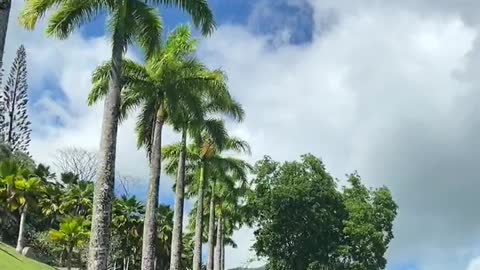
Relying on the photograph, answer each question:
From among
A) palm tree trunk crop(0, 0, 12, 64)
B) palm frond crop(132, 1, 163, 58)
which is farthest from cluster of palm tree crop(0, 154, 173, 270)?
palm tree trunk crop(0, 0, 12, 64)

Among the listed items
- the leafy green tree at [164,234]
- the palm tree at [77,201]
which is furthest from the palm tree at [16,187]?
the leafy green tree at [164,234]

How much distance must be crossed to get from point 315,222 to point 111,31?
44.8m

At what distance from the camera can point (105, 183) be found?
18.0 metres

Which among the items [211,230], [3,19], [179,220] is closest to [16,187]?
[211,230]

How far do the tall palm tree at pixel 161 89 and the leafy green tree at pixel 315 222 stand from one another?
113 ft

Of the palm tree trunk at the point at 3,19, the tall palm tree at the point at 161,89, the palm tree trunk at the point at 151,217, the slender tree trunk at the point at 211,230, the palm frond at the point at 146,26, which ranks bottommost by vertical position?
the palm tree trunk at the point at 3,19

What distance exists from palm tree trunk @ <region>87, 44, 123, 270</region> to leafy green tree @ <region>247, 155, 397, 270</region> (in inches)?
1733

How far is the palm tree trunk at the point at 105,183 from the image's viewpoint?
1753 centimetres

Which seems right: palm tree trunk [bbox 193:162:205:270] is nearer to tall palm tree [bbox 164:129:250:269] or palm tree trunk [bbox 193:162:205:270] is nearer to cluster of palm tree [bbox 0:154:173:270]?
tall palm tree [bbox 164:129:250:269]

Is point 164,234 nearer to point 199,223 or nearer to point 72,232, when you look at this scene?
point 72,232

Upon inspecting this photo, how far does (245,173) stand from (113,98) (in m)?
30.7

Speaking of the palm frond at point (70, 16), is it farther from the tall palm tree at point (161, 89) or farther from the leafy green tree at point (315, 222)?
the leafy green tree at point (315, 222)

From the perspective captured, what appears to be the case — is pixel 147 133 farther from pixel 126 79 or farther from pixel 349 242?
pixel 349 242

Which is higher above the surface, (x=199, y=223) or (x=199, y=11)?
(x=199, y=223)
